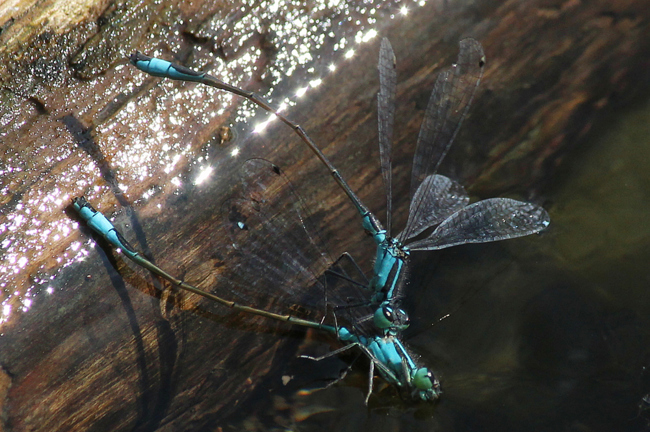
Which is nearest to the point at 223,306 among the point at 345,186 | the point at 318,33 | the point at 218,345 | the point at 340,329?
the point at 218,345

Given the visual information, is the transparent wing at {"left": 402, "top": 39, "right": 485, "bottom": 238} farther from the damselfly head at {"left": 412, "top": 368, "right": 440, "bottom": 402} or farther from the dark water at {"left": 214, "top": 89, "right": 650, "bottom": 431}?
the damselfly head at {"left": 412, "top": 368, "right": 440, "bottom": 402}

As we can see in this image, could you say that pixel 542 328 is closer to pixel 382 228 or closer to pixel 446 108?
pixel 382 228

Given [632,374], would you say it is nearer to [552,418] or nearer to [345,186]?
[552,418]

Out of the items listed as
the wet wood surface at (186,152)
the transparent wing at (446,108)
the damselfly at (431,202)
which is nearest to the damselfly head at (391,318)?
the damselfly at (431,202)

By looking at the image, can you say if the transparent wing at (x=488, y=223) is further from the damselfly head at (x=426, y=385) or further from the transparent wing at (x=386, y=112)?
the damselfly head at (x=426, y=385)

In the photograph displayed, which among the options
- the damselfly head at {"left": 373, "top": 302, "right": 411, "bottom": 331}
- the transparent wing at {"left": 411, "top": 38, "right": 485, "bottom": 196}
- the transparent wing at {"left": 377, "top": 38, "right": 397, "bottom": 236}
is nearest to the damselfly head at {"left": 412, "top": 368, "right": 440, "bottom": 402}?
the damselfly head at {"left": 373, "top": 302, "right": 411, "bottom": 331}

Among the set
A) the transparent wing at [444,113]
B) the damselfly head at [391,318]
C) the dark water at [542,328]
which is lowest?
the dark water at [542,328]

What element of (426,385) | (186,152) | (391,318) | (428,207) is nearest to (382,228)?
(428,207)
